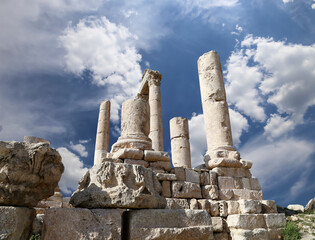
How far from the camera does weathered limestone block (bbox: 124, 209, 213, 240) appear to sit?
3061 mm

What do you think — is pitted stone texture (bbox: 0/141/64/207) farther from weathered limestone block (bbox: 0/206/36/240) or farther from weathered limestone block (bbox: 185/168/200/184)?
weathered limestone block (bbox: 185/168/200/184)

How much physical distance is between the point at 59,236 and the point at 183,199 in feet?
16.2

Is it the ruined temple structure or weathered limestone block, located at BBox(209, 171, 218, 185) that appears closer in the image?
the ruined temple structure

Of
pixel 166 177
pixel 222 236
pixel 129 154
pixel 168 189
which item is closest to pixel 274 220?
pixel 222 236

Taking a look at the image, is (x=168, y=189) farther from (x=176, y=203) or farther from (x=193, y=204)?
(x=193, y=204)

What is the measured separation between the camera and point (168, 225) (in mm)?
3248

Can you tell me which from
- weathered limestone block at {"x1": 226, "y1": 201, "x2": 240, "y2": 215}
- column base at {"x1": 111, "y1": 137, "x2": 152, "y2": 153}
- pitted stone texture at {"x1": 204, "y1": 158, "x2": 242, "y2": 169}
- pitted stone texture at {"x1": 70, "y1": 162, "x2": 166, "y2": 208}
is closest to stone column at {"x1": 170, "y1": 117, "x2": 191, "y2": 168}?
pitted stone texture at {"x1": 204, "y1": 158, "x2": 242, "y2": 169}

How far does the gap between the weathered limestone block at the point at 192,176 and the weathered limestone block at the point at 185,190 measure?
174mm

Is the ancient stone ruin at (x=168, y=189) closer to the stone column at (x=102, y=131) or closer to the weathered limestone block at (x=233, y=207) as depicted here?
the weathered limestone block at (x=233, y=207)

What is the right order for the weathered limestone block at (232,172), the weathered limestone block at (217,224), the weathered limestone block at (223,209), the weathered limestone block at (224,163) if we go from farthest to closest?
1. the weathered limestone block at (224,163)
2. the weathered limestone block at (232,172)
3. the weathered limestone block at (223,209)
4. the weathered limestone block at (217,224)

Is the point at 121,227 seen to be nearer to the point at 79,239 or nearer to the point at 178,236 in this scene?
the point at 79,239

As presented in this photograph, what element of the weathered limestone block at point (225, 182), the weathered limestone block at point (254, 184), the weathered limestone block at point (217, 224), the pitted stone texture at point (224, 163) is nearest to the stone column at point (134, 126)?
the pitted stone texture at point (224, 163)

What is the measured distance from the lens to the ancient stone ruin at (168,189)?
3045mm

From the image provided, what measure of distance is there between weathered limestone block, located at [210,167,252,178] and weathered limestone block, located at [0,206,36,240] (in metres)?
6.70
